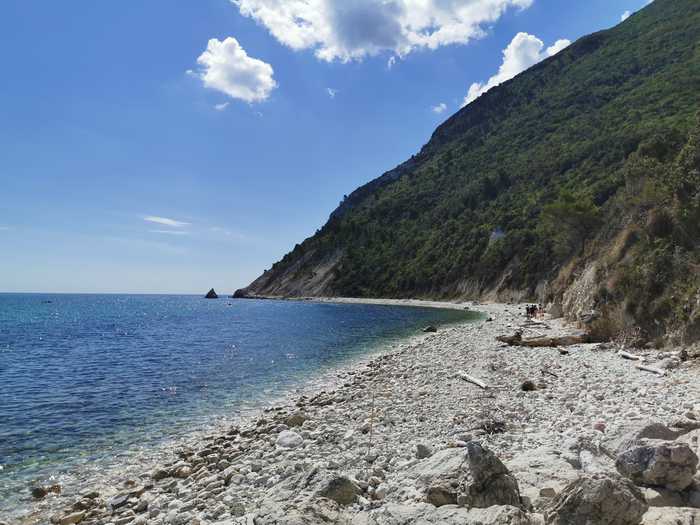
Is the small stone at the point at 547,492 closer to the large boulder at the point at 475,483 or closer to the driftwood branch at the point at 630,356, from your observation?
the large boulder at the point at 475,483

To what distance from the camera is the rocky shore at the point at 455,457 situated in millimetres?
5625

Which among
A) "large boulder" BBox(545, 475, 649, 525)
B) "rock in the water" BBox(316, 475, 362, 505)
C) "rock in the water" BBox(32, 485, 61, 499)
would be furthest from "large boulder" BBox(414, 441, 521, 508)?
"rock in the water" BBox(32, 485, 61, 499)

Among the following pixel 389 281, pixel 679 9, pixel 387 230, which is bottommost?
pixel 389 281

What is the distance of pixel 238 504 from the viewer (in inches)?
318

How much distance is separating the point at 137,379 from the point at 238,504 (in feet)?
56.5

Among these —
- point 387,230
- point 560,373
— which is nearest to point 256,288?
point 387,230

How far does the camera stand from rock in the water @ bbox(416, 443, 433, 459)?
354 inches

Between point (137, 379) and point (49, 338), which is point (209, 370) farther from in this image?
point (49, 338)

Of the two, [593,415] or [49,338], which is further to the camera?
[49,338]

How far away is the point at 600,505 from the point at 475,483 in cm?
156

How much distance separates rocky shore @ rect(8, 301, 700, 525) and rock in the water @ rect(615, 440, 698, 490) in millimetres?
16

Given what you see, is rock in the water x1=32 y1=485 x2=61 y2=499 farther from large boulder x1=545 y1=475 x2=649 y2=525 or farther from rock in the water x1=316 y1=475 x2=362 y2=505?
large boulder x1=545 y1=475 x2=649 y2=525

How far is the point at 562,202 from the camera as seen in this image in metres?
56.8

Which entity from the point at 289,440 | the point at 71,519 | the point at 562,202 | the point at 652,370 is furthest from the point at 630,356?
the point at 562,202
